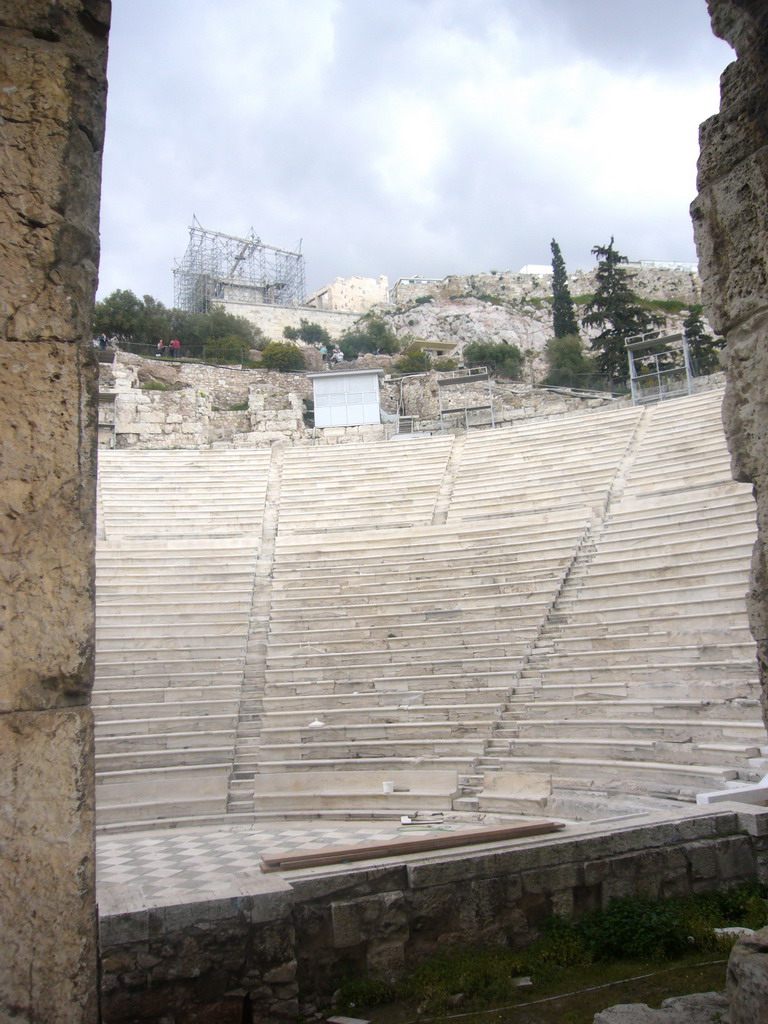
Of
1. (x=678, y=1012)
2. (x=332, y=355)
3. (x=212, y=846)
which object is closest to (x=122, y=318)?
(x=332, y=355)

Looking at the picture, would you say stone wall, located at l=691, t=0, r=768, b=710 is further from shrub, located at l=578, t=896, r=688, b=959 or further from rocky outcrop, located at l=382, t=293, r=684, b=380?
rocky outcrop, located at l=382, t=293, r=684, b=380

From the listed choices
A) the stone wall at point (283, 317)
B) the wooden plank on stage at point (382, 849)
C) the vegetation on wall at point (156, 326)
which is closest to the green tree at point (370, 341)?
the stone wall at point (283, 317)

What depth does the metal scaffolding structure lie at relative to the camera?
168 ft

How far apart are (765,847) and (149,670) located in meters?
8.58

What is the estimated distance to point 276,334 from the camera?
5309 centimetres

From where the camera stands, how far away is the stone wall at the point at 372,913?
3260 mm

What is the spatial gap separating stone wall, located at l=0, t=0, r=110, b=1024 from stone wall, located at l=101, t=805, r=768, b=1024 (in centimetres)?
161

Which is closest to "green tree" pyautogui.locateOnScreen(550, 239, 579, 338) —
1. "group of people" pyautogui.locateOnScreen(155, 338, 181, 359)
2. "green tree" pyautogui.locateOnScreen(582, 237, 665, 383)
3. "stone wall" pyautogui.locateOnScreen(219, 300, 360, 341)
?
"green tree" pyautogui.locateOnScreen(582, 237, 665, 383)

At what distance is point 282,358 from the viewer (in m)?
33.3

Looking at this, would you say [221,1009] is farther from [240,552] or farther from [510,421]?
[510,421]

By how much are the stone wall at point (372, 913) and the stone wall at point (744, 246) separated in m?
2.19

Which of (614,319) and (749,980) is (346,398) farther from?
(749,980)

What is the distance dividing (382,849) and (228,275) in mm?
53138

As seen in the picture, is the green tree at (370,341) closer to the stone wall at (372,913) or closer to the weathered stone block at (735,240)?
the stone wall at (372,913)
